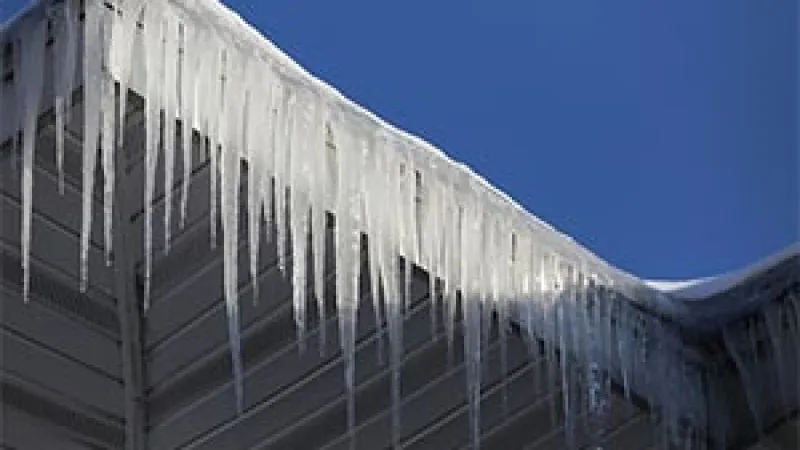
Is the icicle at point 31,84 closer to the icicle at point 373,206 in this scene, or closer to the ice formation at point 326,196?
the ice formation at point 326,196

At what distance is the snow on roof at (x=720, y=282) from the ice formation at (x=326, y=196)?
181 millimetres

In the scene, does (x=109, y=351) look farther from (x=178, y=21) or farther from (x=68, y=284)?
(x=178, y=21)

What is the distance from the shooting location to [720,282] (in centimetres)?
399

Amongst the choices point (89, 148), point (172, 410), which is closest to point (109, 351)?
point (172, 410)

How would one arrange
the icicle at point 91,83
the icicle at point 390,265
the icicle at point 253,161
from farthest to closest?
the icicle at point 390,265, the icicle at point 253,161, the icicle at point 91,83

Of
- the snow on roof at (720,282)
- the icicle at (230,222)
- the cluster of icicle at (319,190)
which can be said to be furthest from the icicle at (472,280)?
the snow on roof at (720,282)

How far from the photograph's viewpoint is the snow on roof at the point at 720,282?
390 cm

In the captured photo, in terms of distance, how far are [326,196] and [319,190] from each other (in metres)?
0.02

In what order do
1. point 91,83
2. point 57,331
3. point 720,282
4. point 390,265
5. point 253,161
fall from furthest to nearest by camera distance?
1. point 720,282
2. point 57,331
3. point 390,265
4. point 253,161
5. point 91,83

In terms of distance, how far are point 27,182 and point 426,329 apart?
2.91ft

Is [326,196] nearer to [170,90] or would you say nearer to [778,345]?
[170,90]

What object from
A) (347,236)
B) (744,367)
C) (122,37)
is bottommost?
(744,367)

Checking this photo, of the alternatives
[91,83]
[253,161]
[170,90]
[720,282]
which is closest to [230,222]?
[253,161]

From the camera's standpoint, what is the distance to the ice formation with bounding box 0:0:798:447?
3.23m
